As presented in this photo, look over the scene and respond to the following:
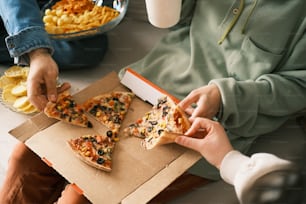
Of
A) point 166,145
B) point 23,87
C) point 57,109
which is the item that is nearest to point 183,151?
point 166,145

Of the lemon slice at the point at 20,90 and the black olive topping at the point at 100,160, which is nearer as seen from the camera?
the black olive topping at the point at 100,160

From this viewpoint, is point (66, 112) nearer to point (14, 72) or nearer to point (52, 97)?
point (52, 97)

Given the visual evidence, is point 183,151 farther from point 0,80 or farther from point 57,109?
point 0,80

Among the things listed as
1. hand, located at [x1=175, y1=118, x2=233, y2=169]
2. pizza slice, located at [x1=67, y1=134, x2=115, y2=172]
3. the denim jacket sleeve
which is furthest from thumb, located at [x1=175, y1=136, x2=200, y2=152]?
the denim jacket sleeve

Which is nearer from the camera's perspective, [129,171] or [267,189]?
[267,189]

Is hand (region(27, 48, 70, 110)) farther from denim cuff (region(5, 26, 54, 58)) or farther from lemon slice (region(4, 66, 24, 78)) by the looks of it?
lemon slice (region(4, 66, 24, 78))

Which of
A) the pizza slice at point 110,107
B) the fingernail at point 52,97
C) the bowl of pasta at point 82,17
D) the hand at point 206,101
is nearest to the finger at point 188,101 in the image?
the hand at point 206,101

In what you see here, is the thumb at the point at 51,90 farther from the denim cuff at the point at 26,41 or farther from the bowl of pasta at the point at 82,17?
the bowl of pasta at the point at 82,17
